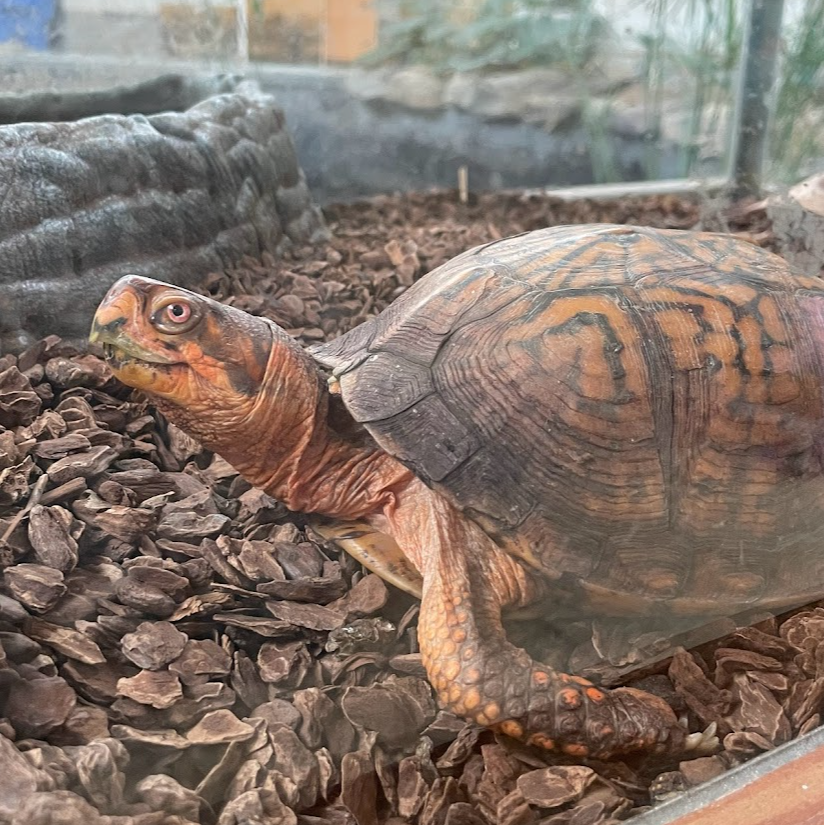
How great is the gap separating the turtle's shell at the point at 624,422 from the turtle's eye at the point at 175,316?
361mm

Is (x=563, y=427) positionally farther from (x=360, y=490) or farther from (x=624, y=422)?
(x=360, y=490)

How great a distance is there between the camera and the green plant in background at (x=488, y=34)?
3445 millimetres

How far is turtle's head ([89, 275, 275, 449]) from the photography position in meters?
1.29

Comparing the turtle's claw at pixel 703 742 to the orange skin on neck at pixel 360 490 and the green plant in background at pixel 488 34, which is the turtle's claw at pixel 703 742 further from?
the green plant in background at pixel 488 34

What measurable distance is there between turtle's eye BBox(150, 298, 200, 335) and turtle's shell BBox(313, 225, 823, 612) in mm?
361

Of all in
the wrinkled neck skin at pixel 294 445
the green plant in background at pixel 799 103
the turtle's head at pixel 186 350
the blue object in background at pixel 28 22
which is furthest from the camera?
the green plant in background at pixel 799 103

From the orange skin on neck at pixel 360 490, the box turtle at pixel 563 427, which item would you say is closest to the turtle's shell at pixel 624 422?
the box turtle at pixel 563 427

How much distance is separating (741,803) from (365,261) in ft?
5.01

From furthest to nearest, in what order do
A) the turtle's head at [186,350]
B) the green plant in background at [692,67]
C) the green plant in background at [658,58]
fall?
the green plant in background at [692,67]
the green plant in background at [658,58]
the turtle's head at [186,350]

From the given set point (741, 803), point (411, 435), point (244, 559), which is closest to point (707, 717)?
point (741, 803)

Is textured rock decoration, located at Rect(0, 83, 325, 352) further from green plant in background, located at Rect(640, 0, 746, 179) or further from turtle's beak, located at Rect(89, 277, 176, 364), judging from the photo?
green plant in background, located at Rect(640, 0, 746, 179)

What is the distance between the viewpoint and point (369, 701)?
3.64 feet

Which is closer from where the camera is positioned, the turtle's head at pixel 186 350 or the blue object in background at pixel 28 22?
the turtle's head at pixel 186 350

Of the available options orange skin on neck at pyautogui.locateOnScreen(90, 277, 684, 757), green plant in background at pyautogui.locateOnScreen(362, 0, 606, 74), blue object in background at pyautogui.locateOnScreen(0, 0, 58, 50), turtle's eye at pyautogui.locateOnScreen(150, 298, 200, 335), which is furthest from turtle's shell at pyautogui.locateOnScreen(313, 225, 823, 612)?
green plant in background at pyautogui.locateOnScreen(362, 0, 606, 74)
